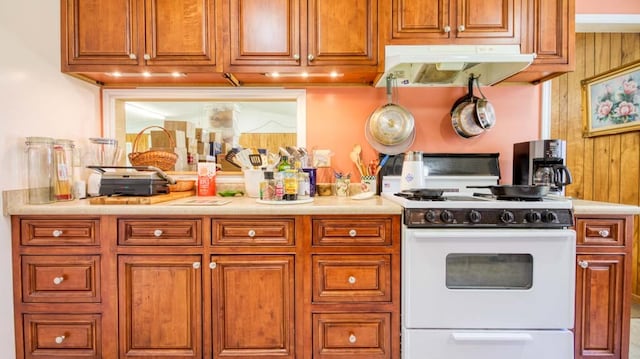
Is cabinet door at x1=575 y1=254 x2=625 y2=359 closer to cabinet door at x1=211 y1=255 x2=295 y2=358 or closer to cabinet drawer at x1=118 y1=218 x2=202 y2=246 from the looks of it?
cabinet door at x1=211 y1=255 x2=295 y2=358

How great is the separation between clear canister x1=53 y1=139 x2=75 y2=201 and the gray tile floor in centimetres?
336

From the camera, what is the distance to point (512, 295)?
1.36 meters

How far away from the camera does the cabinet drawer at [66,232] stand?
1.40 meters

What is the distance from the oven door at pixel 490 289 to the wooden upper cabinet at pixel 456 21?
1079 mm

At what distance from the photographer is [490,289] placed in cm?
137

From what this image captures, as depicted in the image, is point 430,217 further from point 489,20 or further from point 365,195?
point 489,20

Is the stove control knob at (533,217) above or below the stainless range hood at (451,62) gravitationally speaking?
below

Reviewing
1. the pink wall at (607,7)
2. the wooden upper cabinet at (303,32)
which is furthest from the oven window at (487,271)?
the pink wall at (607,7)

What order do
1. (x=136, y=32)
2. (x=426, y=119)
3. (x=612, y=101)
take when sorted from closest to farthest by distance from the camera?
(x=136, y=32) → (x=426, y=119) → (x=612, y=101)

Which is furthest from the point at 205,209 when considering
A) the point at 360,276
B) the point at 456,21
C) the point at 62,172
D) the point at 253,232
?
the point at 456,21

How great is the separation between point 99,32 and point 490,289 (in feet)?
7.90

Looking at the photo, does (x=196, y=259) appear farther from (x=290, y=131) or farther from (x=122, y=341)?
(x=290, y=131)

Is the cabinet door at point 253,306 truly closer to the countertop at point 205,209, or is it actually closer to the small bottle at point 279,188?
the countertop at point 205,209

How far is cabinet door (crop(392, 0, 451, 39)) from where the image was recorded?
5.54 ft
